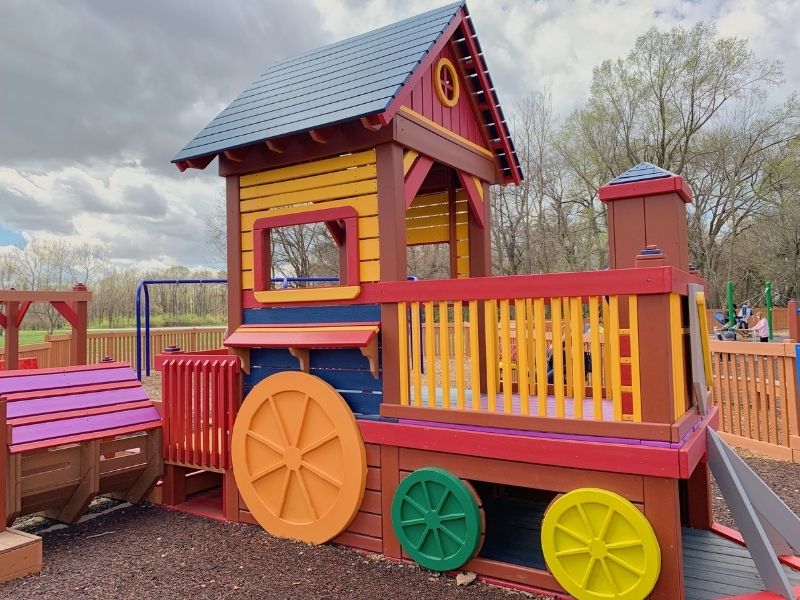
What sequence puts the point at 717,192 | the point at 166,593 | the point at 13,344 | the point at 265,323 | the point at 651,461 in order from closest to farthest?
1. the point at 651,461
2. the point at 166,593
3. the point at 265,323
4. the point at 13,344
5. the point at 717,192

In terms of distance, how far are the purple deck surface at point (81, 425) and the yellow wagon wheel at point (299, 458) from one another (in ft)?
4.20

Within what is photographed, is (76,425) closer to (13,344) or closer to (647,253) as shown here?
(13,344)

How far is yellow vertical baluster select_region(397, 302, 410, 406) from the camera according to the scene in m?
4.26

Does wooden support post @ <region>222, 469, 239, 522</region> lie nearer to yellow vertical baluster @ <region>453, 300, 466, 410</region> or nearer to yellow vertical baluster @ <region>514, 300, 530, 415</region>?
yellow vertical baluster @ <region>453, 300, 466, 410</region>

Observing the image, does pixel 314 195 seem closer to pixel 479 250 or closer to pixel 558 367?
pixel 479 250

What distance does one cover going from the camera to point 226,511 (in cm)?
519

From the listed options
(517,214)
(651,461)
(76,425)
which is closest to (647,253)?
(651,461)

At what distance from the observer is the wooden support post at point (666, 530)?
3166mm

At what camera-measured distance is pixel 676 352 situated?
3424 mm

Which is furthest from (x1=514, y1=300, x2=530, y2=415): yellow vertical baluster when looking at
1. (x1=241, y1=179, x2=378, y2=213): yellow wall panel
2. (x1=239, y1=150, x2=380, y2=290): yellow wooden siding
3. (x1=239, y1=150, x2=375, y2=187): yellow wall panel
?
(x1=239, y1=150, x2=375, y2=187): yellow wall panel

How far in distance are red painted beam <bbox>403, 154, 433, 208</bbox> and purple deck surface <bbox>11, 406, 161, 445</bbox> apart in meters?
3.46

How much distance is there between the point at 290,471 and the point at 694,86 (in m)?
27.8

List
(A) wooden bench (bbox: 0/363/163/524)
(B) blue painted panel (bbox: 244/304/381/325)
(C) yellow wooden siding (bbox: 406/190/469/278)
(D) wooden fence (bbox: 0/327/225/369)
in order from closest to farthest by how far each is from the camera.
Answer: (B) blue painted panel (bbox: 244/304/381/325)
(A) wooden bench (bbox: 0/363/163/524)
(C) yellow wooden siding (bbox: 406/190/469/278)
(D) wooden fence (bbox: 0/327/225/369)

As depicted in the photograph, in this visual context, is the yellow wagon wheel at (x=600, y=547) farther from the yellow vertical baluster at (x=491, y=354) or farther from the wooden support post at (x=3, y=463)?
the wooden support post at (x=3, y=463)
